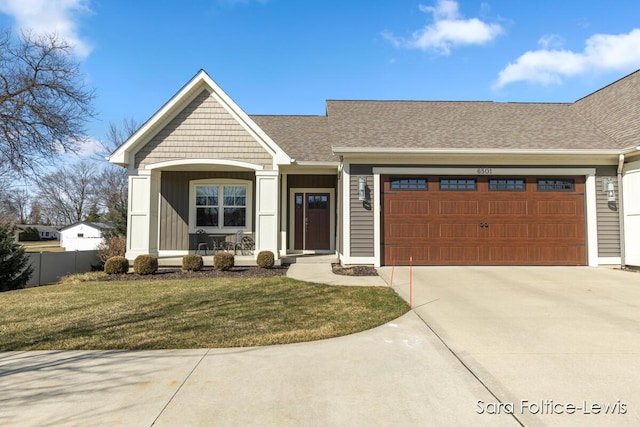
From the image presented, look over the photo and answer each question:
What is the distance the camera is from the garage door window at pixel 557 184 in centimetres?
1059

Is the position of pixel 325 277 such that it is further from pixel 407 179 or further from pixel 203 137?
pixel 203 137

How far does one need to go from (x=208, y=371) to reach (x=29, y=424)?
54.8 inches

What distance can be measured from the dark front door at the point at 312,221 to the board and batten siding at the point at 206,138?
2813 mm

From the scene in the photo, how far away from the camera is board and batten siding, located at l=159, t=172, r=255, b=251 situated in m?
12.9

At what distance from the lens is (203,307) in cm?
621

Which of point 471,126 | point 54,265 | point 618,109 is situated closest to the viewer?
point 618,109

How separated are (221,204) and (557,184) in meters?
10.8

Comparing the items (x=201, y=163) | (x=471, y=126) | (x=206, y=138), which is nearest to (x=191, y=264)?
(x=201, y=163)

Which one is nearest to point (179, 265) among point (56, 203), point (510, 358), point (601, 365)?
point (510, 358)

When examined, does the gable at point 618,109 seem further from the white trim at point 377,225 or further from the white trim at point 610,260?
the white trim at point 377,225

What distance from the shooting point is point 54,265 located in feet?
46.2

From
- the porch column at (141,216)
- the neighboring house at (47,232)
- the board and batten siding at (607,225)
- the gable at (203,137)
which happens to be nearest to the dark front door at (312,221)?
the gable at (203,137)

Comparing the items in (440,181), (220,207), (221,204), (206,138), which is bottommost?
(220,207)

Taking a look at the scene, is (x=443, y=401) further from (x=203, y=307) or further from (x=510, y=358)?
(x=203, y=307)
